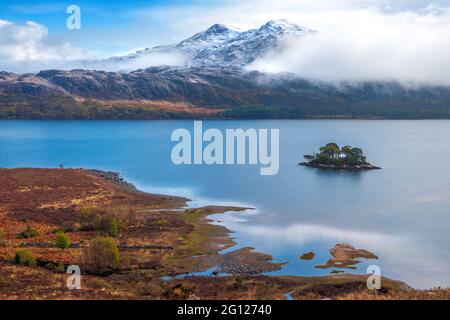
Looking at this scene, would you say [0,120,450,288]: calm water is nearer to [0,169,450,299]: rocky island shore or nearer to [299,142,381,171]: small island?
[0,169,450,299]: rocky island shore

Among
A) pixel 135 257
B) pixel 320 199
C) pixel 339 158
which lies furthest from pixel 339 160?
pixel 135 257

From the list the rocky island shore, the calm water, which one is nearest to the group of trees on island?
the calm water

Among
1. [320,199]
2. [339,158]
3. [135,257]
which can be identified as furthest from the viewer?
[339,158]

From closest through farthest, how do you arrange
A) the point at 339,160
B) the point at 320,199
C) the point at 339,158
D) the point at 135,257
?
the point at 135,257 → the point at 320,199 → the point at 339,160 → the point at 339,158

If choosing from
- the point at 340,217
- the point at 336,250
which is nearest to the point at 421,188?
the point at 340,217

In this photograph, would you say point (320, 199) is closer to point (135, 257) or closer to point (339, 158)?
point (339, 158)

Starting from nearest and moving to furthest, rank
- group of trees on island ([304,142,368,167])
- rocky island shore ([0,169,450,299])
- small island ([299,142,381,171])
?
rocky island shore ([0,169,450,299])
small island ([299,142,381,171])
group of trees on island ([304,142,368,167])
